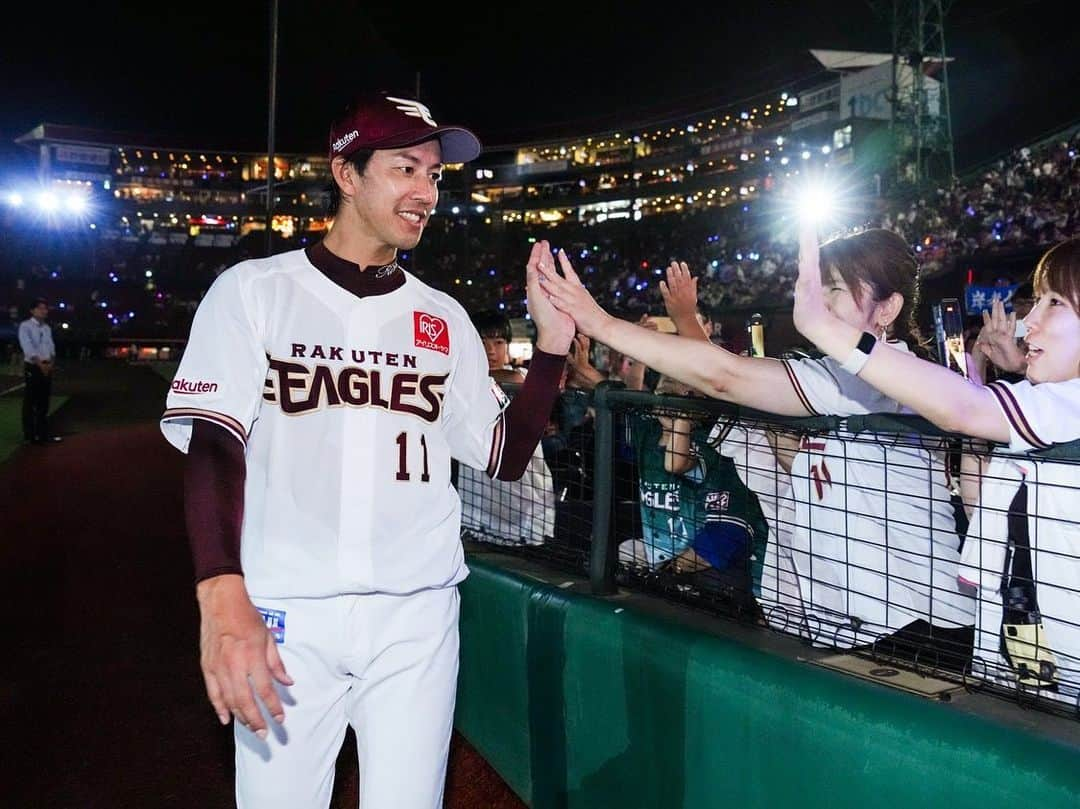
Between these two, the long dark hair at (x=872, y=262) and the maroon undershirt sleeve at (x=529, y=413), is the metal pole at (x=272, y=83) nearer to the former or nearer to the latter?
the maroon undershirt sleeve at (x=529, y=413)

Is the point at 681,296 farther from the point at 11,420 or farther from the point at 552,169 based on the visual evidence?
the point at 552,169

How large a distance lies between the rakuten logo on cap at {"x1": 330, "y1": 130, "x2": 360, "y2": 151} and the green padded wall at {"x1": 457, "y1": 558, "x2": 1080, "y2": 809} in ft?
4.96

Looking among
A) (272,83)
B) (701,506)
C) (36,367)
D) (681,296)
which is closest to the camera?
(681,296)

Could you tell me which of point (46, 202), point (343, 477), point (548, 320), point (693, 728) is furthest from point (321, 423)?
point (46, 202)

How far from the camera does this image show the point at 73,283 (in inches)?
2522

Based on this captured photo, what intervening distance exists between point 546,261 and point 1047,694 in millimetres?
1538

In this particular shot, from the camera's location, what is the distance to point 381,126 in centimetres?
215

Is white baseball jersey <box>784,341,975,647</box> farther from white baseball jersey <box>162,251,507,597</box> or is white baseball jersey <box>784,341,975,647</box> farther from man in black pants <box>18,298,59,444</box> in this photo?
man in black pants <box>18,298,59,444</box>

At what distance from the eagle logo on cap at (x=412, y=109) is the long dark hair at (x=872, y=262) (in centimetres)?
115

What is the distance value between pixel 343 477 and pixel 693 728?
44.5 inches

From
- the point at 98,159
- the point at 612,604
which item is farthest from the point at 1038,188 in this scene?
the point at 98,159

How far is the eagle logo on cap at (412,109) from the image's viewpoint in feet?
7.22

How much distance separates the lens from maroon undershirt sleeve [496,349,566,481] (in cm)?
235

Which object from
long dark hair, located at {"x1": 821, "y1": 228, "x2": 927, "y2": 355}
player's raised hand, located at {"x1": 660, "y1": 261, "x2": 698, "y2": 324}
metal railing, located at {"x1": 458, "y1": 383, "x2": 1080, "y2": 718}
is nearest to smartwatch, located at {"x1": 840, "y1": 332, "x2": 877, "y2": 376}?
metal railing, located at {"x1": 458, "y1": 383, "x2": 1080, "y2": 718}
